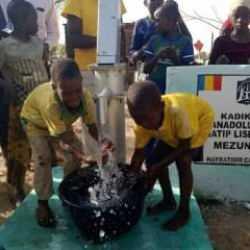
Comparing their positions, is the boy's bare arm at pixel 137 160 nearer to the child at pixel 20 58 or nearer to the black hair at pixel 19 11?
the child at pixel 20 58

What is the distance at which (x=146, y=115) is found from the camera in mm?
2805

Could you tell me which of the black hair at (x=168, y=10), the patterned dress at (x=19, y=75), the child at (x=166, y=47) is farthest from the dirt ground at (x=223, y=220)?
the black hair at (x=168, y=10)

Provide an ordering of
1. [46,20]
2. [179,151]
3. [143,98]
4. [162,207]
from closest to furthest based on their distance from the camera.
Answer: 1. [143,98]
2. [179,151]
3. [162,207]
4. [46,20]

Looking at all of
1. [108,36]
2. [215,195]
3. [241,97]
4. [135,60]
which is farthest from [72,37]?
[215,195]

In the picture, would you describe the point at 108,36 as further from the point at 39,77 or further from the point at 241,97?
the point at 241,97

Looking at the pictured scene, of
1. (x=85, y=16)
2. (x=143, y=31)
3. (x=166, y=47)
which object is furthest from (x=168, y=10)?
(x=85, y=16)

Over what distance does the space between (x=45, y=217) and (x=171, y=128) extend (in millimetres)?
1009

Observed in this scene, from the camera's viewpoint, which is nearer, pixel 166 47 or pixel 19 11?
pixel 19 11

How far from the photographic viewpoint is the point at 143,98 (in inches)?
109

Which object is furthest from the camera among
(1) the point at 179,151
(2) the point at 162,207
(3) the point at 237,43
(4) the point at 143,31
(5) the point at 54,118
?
(4) the point at 143,31

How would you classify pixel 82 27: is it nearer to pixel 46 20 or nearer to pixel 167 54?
pixel 46 20

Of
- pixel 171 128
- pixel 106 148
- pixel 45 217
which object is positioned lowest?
pixel 45 217

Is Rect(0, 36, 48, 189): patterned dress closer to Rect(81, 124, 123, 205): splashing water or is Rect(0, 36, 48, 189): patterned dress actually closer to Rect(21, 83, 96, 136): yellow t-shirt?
Rect(21, 83, 96, 136): yellow t-shirt

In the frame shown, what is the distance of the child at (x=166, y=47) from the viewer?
3.77m
